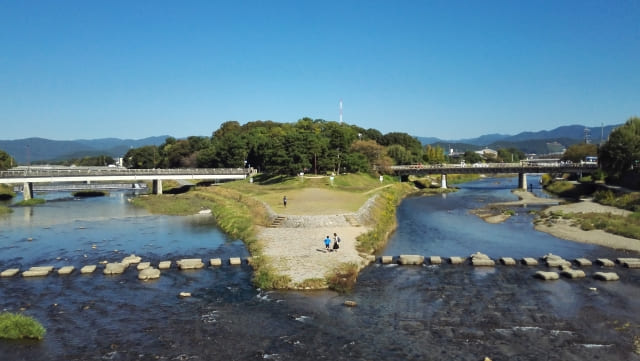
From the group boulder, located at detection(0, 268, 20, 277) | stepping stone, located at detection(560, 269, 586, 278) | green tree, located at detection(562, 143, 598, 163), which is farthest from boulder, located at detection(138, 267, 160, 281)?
green tree, located at detection(562, 143, 598, 163)

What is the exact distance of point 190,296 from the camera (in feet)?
85.5

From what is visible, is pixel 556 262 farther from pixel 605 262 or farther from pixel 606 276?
pixel 606 276

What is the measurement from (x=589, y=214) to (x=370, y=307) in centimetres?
4132

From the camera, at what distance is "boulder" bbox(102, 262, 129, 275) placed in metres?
30.9

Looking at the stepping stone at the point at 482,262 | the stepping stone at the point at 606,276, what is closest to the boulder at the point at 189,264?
the stepping stone at the point at 482,262

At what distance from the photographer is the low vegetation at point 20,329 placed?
20672mm

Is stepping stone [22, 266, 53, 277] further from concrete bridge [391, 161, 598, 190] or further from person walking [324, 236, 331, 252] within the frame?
concrete bridge [391, 161, 598, 190]

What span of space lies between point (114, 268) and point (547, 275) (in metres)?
26.7

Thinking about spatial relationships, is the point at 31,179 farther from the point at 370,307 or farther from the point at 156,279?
the point at 370,307

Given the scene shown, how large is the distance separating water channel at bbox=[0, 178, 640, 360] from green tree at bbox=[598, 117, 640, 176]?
4970 cm

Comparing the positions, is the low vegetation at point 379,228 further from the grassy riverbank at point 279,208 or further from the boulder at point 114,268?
the boulder at point 114,268

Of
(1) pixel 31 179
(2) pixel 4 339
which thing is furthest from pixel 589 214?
(1) pixel 31 179

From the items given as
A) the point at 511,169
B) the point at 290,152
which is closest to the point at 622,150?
the point at 511,169

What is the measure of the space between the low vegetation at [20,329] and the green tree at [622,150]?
8394 centimetres
